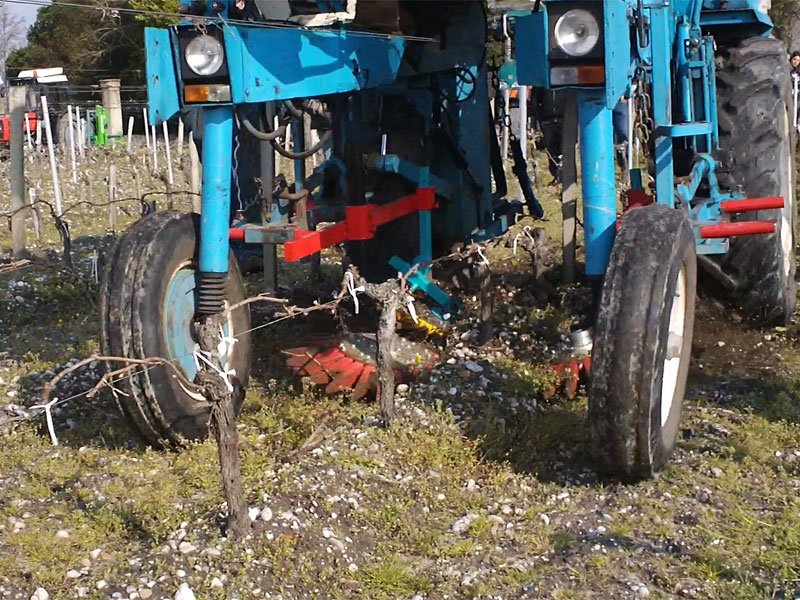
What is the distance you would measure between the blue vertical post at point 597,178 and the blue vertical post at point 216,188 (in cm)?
141

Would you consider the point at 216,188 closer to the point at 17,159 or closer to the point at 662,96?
the point at 662,96

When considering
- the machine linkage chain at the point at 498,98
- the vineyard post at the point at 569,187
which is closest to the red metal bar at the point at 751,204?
the vineyard post at the point at 569,187

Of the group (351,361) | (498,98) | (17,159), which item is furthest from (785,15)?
(351,361)

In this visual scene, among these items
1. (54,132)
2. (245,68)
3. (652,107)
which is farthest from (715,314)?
(54,132)

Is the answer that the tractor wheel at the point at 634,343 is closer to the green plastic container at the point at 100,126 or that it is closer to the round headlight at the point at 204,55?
the round headlight at the point at 204,55

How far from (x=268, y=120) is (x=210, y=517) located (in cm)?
259

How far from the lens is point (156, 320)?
4211 mm

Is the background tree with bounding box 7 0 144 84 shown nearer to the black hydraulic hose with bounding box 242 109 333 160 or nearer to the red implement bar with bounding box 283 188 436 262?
the red implement bar with bounding box 283 188 436 262

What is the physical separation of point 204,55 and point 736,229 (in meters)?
2.46

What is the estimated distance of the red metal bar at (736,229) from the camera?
4.52 meters

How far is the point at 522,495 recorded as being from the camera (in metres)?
3.99

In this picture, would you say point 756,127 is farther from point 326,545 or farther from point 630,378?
point 326,545

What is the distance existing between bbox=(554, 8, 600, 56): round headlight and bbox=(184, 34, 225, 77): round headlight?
131 centimetres

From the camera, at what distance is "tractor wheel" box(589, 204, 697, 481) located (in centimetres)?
358
